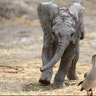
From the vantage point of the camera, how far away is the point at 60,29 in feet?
26.9

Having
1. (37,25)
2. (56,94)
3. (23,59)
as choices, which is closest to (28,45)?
(23,59)

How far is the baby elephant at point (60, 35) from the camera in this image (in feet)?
27.0

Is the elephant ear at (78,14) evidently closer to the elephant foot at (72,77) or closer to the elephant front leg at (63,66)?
the elephant front leg at (63,66)

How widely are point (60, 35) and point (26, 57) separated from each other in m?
5.56

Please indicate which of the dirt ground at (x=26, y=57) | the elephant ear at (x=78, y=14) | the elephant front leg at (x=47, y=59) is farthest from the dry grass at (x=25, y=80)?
the elephant ear at (x=78, y=14)

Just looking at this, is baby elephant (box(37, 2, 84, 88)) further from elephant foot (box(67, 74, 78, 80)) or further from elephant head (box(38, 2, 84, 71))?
elephant foot (box(67, 74, 78, 80))

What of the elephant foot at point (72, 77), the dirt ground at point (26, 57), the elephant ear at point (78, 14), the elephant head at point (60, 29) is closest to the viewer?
the elephant head at point (60, 29)

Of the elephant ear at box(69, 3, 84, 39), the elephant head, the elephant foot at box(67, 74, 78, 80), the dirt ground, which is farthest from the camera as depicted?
the elephant foot at box(67, 74, 78, 80)

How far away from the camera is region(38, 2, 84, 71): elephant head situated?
26.6 feet

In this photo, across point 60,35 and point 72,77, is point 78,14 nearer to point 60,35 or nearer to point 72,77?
point 60,35

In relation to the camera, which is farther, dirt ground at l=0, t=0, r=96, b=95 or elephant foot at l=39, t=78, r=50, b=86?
elephant foot at l=39, t=78, r=50, b=86

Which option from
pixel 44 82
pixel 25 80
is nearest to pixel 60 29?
pixel 44 82

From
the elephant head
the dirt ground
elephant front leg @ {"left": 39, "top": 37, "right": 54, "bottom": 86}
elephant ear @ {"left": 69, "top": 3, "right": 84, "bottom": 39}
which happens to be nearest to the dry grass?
the dirt ground

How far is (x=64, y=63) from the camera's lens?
8672 mm
